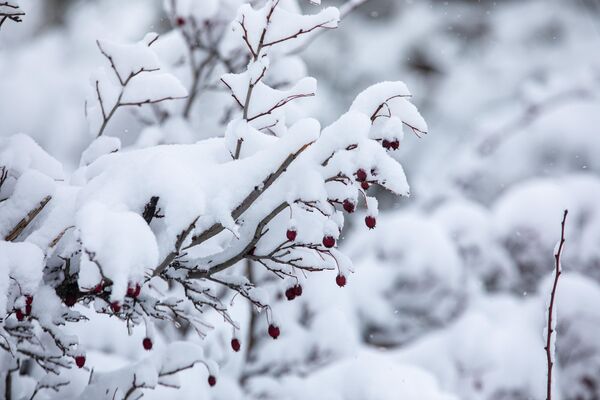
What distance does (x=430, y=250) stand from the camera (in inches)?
240

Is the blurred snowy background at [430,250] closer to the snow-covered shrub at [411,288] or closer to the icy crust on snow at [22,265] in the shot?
the snow-covered shrub at [411,288]

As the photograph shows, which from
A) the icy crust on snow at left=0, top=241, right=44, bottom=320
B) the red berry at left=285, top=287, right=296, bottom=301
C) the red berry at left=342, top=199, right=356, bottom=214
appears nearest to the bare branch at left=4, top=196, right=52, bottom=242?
the icy crust on snow at left=0, top=241, right=44, bottom=320

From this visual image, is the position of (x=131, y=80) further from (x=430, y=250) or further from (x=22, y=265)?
(x=430, y=250)

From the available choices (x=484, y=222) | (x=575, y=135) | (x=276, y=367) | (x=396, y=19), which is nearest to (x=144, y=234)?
(x=276, y=367)

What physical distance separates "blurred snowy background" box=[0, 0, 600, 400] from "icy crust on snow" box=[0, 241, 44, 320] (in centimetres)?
98

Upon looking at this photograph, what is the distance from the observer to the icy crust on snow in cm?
143

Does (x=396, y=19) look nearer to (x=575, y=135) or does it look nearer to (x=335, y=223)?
(x=575, y=135)

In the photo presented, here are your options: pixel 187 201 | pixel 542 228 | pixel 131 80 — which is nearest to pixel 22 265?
pixel 187 201

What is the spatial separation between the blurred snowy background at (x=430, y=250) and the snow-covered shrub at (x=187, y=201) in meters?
0.62

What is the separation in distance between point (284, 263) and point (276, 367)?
8.16ft

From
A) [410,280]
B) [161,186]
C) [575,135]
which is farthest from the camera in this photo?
[575,135]

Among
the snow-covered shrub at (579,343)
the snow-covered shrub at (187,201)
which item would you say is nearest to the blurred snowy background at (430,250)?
the snow-covered shrub at (579,343)

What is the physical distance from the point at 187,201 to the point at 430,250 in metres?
4.97

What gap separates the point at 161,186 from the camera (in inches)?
57.6
